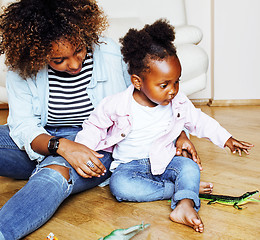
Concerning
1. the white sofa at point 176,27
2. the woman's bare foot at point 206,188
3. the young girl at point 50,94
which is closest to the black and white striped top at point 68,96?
the young girl at point 50,94

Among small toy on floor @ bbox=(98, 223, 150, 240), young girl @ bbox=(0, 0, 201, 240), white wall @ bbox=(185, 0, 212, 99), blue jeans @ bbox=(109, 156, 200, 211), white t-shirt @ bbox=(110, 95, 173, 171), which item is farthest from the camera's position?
white wall @ bbox=(185, 0, 212, 99)

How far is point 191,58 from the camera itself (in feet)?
7.19

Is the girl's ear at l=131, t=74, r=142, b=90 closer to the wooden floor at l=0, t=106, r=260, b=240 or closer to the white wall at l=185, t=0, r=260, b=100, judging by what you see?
the wooden floor at l=0, t=106, r=260, b=240

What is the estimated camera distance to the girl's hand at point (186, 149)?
1219mm

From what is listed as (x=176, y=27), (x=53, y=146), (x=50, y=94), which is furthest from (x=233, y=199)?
(x=176, y=27)

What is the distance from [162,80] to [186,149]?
265 millimetres

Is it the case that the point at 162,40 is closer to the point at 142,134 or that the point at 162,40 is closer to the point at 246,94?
the point at 142,134

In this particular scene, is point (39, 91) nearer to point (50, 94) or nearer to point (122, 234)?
point (50, 94)

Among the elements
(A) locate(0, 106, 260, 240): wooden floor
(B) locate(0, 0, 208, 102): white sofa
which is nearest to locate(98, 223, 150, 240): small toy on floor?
(A) locate(0, 106, 260, 240): wooden floor

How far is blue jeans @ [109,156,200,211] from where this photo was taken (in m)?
1.11

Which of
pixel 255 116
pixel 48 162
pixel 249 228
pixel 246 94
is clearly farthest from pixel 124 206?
pixel 246 94

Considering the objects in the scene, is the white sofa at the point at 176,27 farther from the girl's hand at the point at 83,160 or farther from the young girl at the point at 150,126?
the girl's hand at the point at 83,160

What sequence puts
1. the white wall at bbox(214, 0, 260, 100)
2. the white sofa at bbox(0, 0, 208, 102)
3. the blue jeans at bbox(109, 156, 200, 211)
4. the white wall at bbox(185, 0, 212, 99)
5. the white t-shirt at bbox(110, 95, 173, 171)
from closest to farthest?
1. the blue jeans at bbox(109, 156, 200, 211)
2. the white t-shirt at bbox(110, 95, 173, 171)
3. the white sofa at bbox(0, 0, 208, 102)
4. the white wall at bbox(214, 0, 260, 100)
5. the white wall at bbox(185, 0, 212, 99)

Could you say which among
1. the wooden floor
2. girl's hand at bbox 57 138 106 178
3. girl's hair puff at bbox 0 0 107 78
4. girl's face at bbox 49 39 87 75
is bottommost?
the wooden floor
